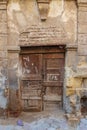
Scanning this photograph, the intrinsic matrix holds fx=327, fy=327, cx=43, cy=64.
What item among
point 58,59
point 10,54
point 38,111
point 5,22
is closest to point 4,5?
point 5,22

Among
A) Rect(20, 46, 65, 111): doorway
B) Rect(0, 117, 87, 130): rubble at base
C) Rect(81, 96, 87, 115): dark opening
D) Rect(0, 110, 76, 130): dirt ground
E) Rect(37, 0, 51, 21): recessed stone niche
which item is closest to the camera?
Rect(0, 117, 87, 130): rubble at base

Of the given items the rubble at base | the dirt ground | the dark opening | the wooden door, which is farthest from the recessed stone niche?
the rubble at base

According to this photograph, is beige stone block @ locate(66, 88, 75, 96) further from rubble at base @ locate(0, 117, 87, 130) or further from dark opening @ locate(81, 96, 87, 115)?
rubble at base @ locate(0, 117, 87, 130)

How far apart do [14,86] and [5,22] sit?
56.2 inches

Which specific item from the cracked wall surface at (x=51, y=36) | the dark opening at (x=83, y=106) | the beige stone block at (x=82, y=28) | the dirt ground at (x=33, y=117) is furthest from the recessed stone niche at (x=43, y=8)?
the dirt ground at (x=33, y=117)

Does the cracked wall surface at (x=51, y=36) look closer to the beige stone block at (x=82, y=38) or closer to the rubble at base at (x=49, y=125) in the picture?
the beige stone block at (x=82, y=38)

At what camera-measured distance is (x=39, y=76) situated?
7527mm

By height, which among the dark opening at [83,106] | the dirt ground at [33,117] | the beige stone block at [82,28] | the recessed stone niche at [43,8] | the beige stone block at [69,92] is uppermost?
the recessed stone niche at [43,8]

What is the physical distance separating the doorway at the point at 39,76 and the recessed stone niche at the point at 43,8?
83cm

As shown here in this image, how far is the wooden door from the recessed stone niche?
35.3 inches

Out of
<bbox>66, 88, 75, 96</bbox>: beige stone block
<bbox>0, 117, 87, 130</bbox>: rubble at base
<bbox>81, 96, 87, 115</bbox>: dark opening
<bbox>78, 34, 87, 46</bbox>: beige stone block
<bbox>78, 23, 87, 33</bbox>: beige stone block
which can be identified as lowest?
<bbox>0, 117, 87, 130</bbox>: rubble at base

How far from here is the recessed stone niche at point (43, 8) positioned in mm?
7160

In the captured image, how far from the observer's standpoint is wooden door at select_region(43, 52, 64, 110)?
752 cm

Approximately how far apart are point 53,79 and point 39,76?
33 cm
